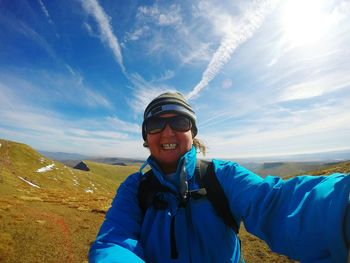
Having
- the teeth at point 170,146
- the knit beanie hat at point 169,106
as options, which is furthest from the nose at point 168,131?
the knit beanie hat at point 169,106

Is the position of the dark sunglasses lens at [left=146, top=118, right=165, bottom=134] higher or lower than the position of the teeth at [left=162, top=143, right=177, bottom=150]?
higher

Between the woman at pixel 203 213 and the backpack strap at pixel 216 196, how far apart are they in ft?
0.25

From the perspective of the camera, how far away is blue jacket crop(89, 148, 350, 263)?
7.27 ft

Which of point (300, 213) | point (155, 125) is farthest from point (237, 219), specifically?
point (155, 125)

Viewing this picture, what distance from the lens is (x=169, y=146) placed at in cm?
492

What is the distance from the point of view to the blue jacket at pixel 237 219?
7.27ft

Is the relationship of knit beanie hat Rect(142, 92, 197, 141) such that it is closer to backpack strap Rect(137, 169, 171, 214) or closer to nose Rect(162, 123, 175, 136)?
nose Rect(162, 123, 175, 136)

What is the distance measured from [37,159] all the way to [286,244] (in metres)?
136

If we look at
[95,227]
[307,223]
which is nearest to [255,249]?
[95,227]

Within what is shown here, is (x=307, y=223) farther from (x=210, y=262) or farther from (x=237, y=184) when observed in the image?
(x=210, y=262)

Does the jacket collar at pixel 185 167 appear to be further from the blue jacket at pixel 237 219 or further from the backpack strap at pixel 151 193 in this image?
the backpack strap at pixel 151 193

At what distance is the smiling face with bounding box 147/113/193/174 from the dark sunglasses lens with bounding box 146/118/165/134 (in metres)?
0.08

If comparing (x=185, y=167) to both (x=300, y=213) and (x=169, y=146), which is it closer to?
(x=169, y=146)

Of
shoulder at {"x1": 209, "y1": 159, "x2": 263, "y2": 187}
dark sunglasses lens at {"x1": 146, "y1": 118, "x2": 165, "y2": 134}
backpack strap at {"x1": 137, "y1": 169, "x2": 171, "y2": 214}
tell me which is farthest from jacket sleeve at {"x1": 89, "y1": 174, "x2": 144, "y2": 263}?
shoulder at {"x1": 209, "y1": 159, "x2": 263, "y2": 187}
